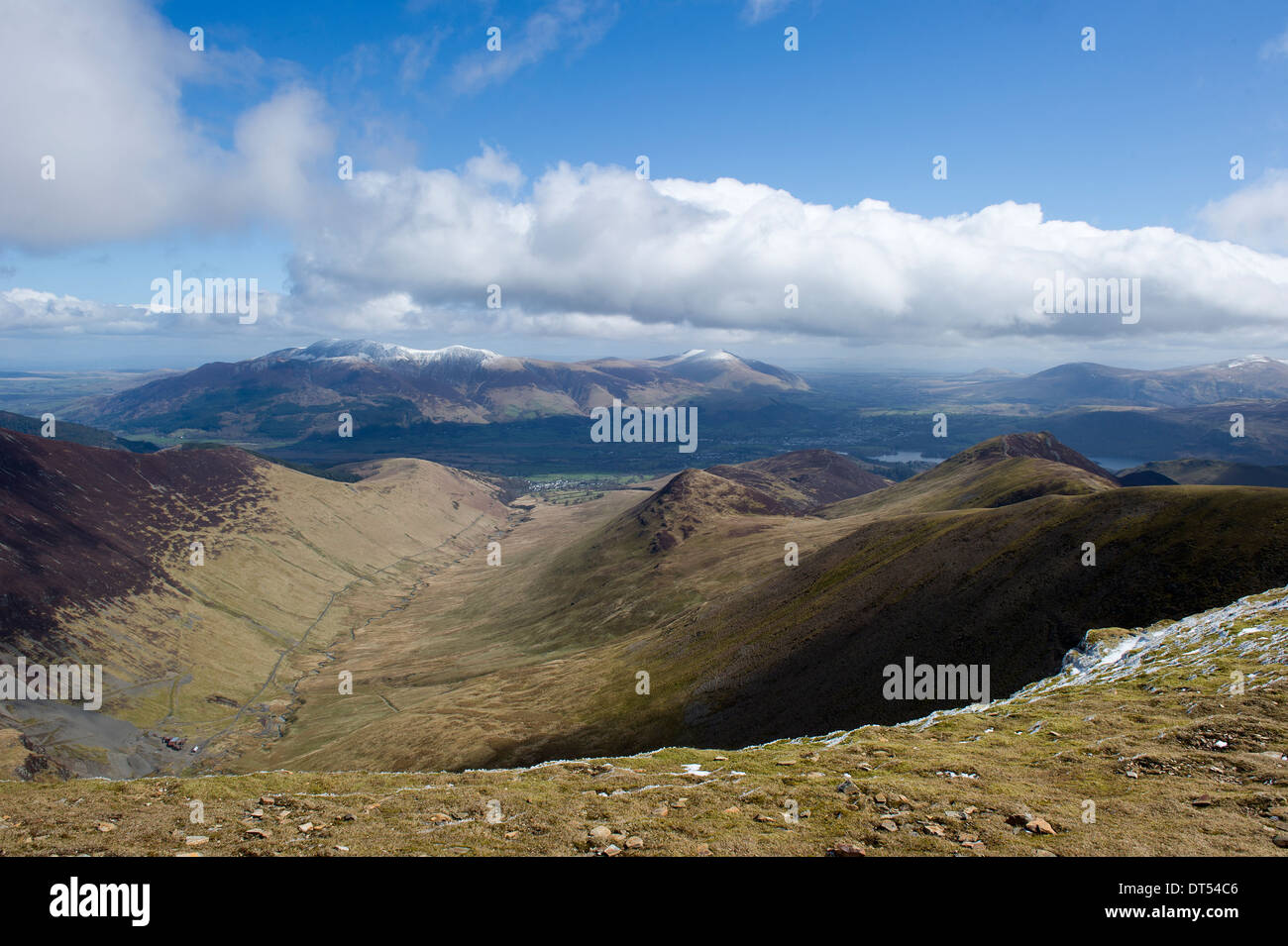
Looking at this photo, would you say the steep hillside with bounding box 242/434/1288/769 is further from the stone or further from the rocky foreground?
the stone

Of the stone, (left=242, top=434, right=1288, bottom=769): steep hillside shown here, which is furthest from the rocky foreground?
(left=242, top=434, right=1288, bottom=769): steep hillside

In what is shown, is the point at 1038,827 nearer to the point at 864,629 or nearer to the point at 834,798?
the point at 834,798

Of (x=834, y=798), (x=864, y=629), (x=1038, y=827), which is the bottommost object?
(x=864, y=629)

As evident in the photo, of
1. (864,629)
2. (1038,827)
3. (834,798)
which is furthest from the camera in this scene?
(864,629)

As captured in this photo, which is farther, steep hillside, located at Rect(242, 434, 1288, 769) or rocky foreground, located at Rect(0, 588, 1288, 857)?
steep hillside, located at Rect(242, 434, 1288, 769)

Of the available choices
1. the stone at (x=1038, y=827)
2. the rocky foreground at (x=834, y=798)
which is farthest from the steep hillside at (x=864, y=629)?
the stone at (x=1038, y=827)

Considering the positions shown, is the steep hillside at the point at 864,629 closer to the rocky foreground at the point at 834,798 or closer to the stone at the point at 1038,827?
the rocky foreground at the point at 834,798

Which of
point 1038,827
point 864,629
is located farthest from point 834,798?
point 864,629

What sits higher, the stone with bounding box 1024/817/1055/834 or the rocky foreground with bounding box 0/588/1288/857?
the stone with bounding box 1024/817/1055/834
